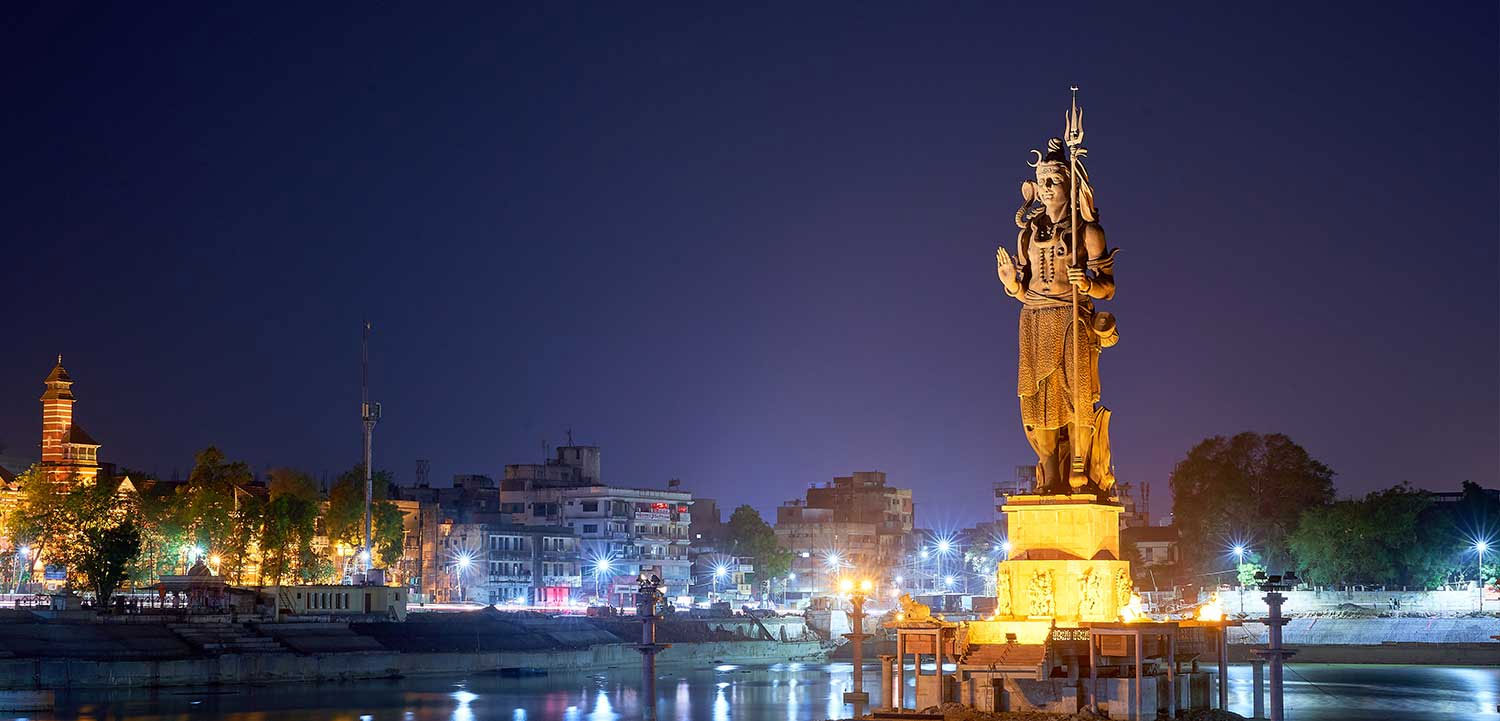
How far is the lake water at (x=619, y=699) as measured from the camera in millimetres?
77000

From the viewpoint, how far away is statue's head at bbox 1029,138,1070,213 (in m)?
47.8

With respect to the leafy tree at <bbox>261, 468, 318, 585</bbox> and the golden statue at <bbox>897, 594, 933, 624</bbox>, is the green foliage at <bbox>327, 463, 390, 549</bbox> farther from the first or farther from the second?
the golden statue at <bbox>897, 594, 933, 624</bbox>

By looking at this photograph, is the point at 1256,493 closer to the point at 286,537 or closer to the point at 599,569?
the point at 599,569

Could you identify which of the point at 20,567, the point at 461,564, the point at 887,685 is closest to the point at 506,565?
the point at 461,564

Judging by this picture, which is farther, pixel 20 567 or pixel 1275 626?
pixel 20 567

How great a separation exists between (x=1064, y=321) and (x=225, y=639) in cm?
6590

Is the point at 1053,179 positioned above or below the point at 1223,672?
above

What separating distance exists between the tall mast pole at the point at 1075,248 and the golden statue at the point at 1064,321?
0.03 meters

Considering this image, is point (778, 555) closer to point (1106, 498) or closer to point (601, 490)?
point (601, 490)

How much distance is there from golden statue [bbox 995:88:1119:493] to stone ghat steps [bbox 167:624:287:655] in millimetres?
62110

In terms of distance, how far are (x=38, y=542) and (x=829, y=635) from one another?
63085mm

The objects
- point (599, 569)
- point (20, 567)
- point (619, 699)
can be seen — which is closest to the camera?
point (619, 699)

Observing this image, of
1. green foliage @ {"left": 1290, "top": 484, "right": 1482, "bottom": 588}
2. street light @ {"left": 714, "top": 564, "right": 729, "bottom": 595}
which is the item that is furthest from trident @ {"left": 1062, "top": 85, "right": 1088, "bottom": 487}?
street light @ {"left": 714, "top": 564, "right": 729, "bottom": 595}

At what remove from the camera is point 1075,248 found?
155 feet
